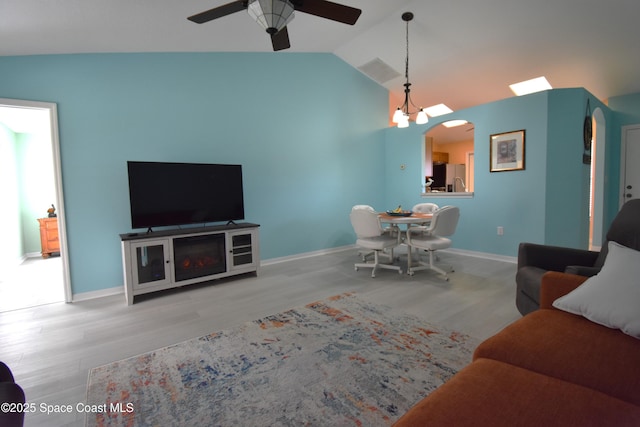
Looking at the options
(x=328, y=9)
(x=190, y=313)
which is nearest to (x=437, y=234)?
(x=328, y=9)

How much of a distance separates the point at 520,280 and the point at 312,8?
2.41 metres

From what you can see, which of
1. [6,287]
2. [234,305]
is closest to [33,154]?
[6,287]

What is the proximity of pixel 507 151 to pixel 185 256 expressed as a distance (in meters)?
4.42

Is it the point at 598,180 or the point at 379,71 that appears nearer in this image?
the point at 598,180

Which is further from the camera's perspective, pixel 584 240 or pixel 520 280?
pixel 584 240

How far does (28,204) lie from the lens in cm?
546

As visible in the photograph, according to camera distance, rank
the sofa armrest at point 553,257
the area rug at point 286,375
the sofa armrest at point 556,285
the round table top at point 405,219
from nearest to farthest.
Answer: the area rug at point 286,375, the sofa armrest at point 556,285, the sofa armrest at point 553,257, the round table top at point 405,219

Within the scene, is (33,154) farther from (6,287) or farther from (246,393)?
(246,393)

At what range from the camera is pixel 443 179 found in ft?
24.2

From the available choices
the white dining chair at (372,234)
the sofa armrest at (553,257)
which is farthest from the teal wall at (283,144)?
the sofa armrest at (553,257)

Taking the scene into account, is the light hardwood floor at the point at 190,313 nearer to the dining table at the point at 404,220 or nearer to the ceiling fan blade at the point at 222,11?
the dining table at the point at 404,220

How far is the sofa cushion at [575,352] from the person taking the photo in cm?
103

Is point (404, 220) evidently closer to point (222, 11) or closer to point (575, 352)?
point (575, 352)

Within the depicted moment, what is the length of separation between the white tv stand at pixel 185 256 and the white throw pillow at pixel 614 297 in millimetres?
3008
